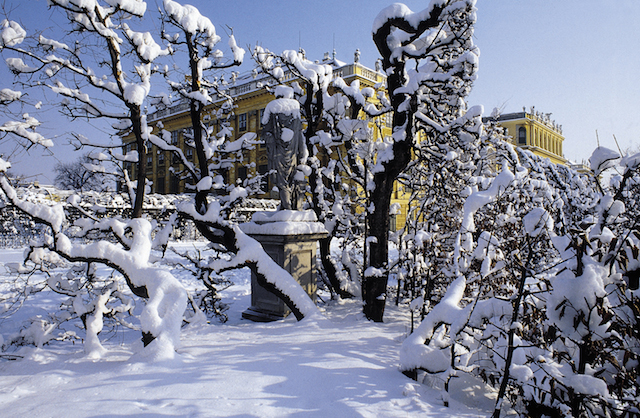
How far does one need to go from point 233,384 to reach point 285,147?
4272 mm

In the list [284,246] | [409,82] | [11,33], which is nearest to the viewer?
[11,33]

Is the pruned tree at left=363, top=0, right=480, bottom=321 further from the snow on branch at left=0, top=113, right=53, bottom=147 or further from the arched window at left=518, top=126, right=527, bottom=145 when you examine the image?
the arched window at left=518, top=126, right=527, bottom=145

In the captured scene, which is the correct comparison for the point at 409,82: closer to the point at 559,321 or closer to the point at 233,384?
the point at 559,321

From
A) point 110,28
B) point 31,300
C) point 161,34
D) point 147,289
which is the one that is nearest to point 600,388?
point 147,289

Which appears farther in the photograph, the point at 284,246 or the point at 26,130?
the point at 284,246

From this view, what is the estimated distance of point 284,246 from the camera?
19.9 feet

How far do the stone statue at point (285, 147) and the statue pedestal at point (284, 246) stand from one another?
0.42 metres

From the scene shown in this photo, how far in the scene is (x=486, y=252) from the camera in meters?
3.14

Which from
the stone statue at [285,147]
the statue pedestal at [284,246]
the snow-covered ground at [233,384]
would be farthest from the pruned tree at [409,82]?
the snow-covered ground at [233,384]

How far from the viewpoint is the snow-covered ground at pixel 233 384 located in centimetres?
260

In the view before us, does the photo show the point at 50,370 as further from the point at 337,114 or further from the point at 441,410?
the point at 337,114

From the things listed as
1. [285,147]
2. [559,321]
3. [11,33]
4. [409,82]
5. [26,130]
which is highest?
[11,33]

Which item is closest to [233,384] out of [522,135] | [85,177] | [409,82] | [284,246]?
[284,246]

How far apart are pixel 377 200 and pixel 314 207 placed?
6.91 feet
